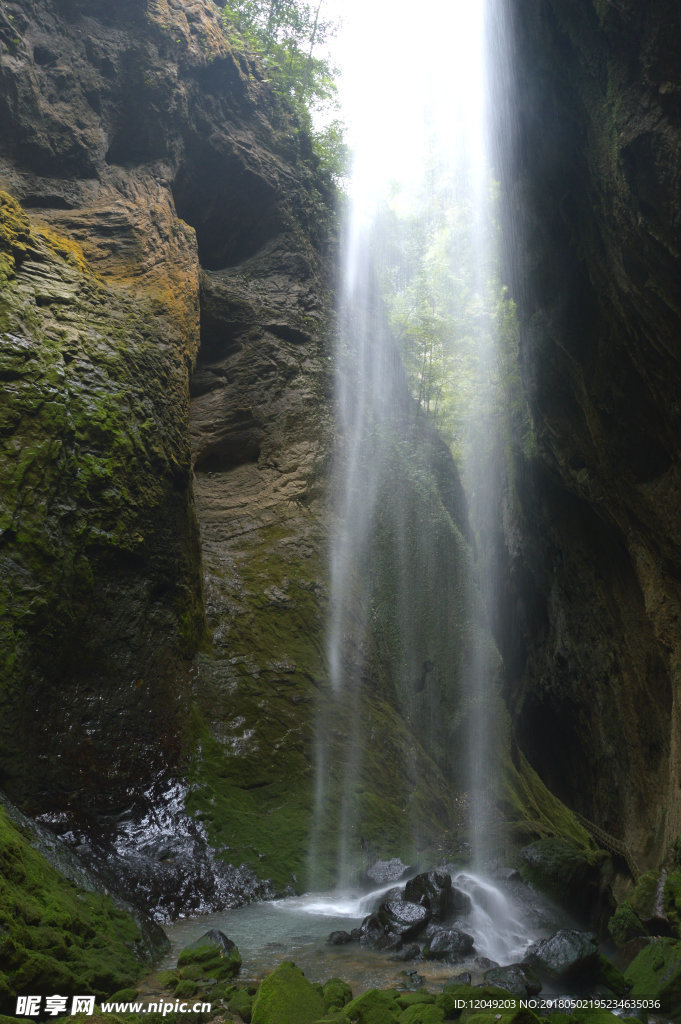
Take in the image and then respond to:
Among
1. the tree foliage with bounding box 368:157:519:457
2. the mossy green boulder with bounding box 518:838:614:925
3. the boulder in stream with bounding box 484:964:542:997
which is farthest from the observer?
the tree foliage with bounding box 368:157:519:457

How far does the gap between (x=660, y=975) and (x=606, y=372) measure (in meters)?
5.44

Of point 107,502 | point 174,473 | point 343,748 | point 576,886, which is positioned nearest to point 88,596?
point 107,502

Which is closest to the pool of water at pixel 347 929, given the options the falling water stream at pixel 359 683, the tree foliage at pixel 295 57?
the falling water stream at pixel 359 683

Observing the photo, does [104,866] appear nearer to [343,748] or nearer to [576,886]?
[343,748]

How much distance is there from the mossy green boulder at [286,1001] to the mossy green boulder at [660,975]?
7.15ft

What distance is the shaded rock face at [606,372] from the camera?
4711mm

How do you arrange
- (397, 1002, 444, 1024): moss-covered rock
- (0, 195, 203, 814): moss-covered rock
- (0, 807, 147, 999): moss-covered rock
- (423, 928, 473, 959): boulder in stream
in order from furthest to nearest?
(0, 195, 203, 814): moss-covered rock < (423, 928, 473, 959): boulder in stream < (397, 1002, 444, 1024): moss-covered rock < (0, 807, 147, 999): moss-covered rock

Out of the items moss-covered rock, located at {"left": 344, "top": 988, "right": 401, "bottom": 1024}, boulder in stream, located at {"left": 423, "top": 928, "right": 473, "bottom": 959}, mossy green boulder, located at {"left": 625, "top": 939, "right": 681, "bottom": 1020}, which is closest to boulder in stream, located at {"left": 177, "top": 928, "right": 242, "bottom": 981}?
moss-covered rock, located at {"left": 344, "top": 988, "right": 401, "bottom": 1024}

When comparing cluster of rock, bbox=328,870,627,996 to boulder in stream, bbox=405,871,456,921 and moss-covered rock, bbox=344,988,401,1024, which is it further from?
moss-covered rock, bbox=344,988,401,1024

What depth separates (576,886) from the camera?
6301 mm

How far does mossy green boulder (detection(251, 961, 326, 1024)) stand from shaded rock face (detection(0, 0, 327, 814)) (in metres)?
3.26

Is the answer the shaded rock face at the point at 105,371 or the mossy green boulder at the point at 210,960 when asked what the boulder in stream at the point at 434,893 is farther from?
the shaded rock face at the point at 105,371

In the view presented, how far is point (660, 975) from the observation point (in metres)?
4.08

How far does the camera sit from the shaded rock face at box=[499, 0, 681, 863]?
4.71m
